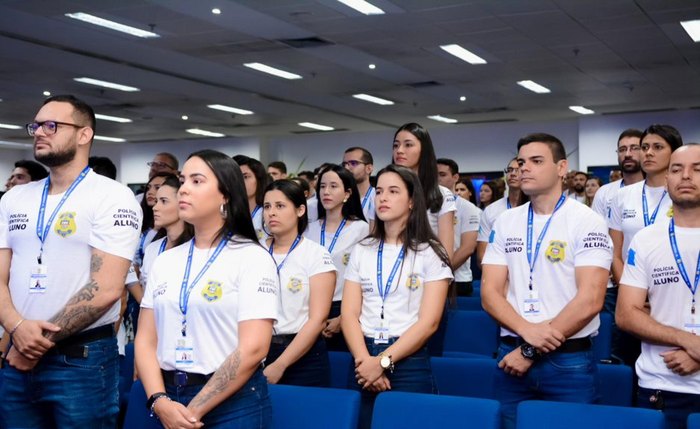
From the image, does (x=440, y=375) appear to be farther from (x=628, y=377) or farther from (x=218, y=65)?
(x=218, y=65)

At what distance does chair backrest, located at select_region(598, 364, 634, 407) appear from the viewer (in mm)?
3150

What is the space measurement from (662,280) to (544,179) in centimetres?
65

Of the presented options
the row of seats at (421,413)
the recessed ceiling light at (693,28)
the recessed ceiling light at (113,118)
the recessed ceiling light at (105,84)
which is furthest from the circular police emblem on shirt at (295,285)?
the recessed ceiling light at (113,118)

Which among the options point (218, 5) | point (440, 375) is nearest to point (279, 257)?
point (440, 375)

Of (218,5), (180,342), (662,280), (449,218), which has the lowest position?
(180,342)

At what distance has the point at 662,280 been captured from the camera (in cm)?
282

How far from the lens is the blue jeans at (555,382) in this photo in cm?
293

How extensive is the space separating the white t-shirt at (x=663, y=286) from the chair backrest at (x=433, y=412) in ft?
2.66

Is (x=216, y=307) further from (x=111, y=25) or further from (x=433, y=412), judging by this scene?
(x=111, y=25)

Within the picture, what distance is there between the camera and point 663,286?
2.82m

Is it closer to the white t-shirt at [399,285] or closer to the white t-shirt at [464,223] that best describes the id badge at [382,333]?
the white t-shirt at [399,285]

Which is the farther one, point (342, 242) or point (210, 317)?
point (342, 242)

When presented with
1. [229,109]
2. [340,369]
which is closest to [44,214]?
[340,369]

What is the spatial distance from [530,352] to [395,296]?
62 cm
